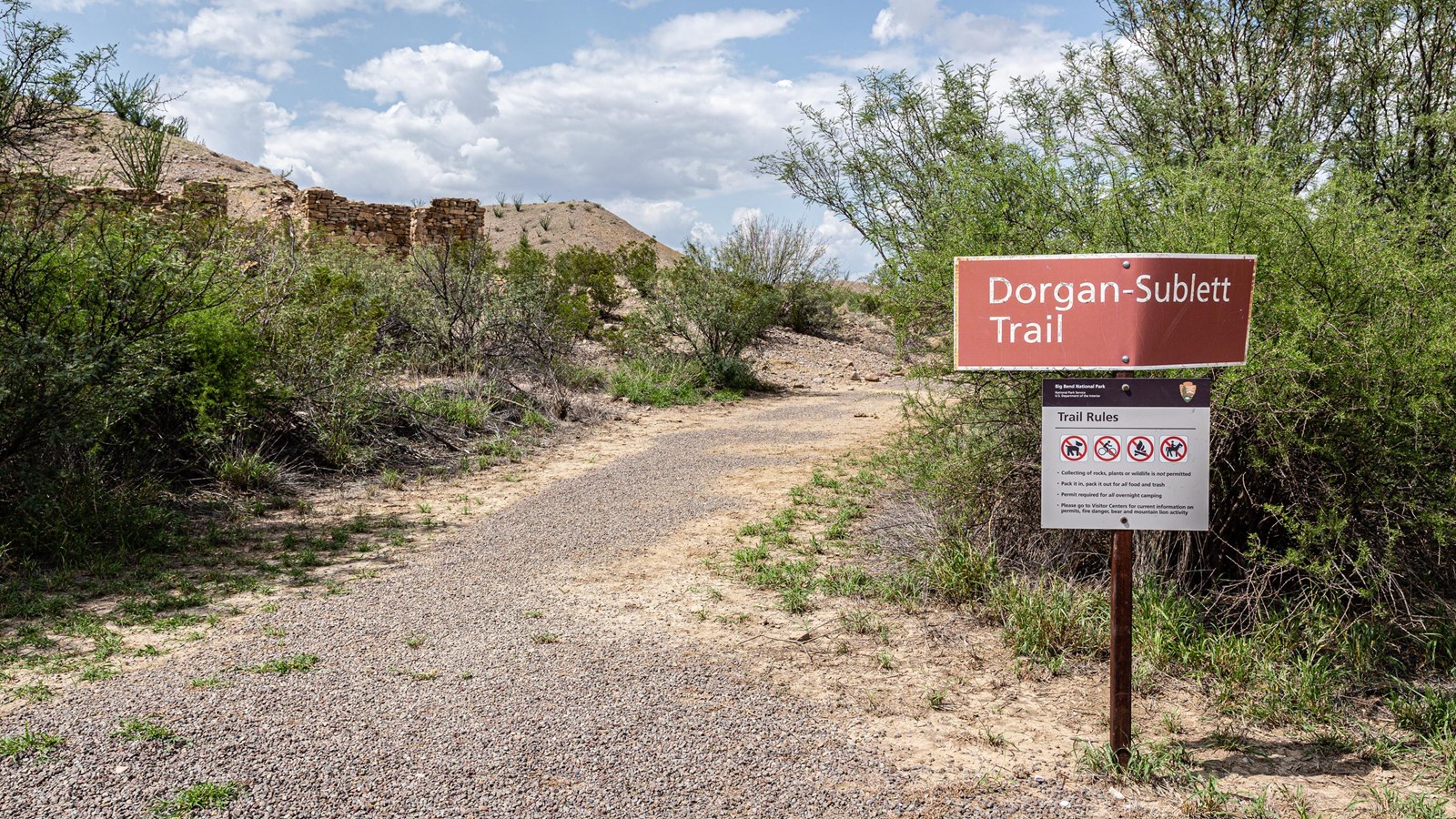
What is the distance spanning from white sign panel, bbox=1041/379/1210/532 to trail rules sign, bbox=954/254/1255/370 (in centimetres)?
10

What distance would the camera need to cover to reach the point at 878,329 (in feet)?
93.6

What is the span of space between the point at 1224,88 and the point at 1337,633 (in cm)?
505

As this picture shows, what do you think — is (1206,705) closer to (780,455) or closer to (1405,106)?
(1405,106)

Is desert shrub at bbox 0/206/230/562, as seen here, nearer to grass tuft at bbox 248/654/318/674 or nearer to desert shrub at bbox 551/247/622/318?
grass tuft at bbox 248/654/318/674

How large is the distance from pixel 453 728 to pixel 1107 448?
263cm

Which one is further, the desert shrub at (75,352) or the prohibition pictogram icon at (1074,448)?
the desert shrub at (75,352)

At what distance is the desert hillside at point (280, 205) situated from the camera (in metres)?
24.2

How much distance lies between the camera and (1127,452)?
3.38 metres

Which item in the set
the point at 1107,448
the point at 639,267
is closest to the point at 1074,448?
the point at 1107,448

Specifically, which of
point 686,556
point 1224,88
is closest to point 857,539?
point 686,556

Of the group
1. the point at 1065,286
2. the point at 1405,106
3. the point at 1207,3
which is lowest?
the point at 1065,286

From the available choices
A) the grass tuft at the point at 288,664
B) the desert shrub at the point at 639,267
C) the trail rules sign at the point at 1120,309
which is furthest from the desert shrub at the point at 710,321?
the trail rules sign at the point at 1120,309

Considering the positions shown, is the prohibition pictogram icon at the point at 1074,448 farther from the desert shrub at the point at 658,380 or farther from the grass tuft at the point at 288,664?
the desert shrub at the point at 658,380

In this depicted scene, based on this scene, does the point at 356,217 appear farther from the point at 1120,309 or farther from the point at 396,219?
the point at 1120,309
